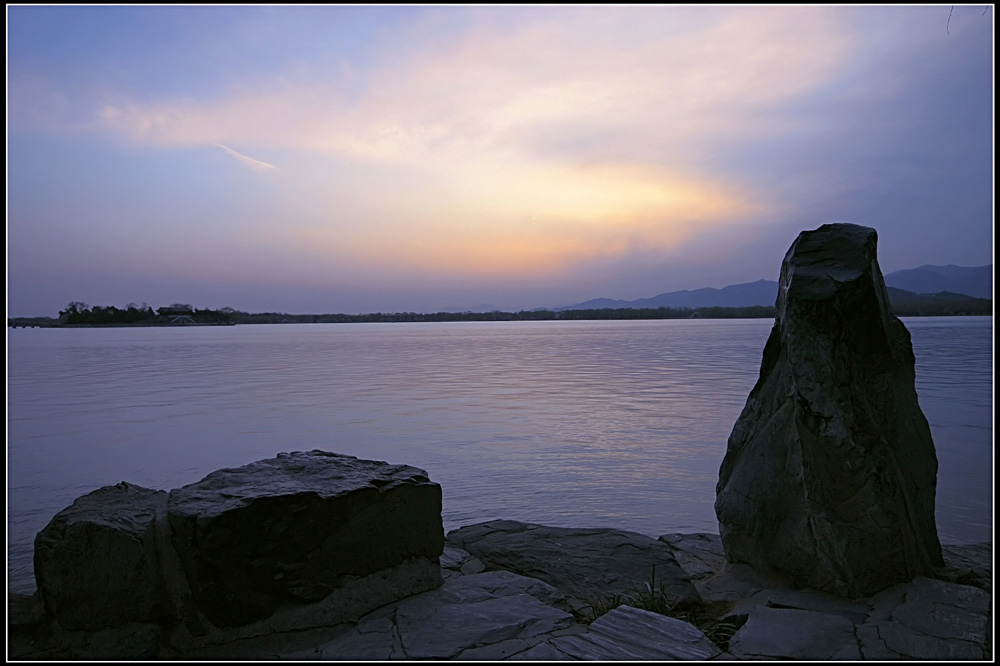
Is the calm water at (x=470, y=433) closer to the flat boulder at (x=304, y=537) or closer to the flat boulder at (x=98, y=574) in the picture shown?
the flat boulder at (x=98, y=574)

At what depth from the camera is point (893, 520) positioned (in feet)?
13.3

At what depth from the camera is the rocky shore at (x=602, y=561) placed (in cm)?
342

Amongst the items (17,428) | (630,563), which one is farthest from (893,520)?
(17,428)

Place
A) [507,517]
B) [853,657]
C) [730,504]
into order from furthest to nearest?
[507,517]
[730,504]
[853,657]

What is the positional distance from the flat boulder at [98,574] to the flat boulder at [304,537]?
18 centimetres

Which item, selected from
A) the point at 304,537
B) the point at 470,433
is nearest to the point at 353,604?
the point at 304,537

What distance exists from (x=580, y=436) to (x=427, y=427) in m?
2.43

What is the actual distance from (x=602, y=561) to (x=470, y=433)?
5277 millimetres

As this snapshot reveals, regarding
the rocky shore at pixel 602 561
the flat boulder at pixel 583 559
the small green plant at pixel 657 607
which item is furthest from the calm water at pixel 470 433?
the small green plant at pixel 657 607

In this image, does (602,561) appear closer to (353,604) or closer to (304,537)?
(353,604)

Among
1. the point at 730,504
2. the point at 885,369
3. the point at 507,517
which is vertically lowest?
the point at 507,517

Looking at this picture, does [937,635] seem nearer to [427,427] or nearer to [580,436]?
[580,436]

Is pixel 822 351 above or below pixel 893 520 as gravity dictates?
above

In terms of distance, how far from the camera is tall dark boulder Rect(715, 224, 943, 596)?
159 inches
